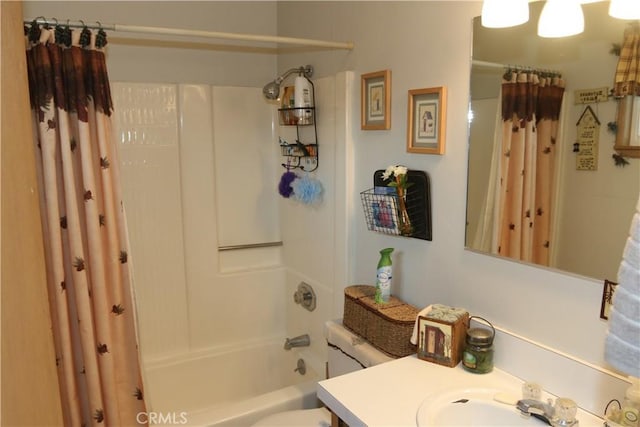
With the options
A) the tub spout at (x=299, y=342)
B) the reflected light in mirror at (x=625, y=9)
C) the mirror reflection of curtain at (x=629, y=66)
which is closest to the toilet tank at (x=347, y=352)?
the tub spout at (x=299, y=342)

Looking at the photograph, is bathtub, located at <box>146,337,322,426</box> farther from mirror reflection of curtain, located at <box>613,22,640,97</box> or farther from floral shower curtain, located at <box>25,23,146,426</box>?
mirror reflection of curtain, located at <box>613,22,640,97</box>

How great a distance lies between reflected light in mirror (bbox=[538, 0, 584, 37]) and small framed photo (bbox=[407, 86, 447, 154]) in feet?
1.19

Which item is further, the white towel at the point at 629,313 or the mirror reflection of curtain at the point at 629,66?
the mirror reflection of curtain at the point at 629,66

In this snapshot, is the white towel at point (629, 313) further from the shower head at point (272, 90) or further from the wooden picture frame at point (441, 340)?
the shower head at point (272, 90)

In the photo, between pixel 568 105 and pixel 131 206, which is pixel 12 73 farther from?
pixel 568 105

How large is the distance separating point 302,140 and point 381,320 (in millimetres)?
1181

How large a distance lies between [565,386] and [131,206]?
2.08m

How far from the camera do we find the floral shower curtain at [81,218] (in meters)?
1.66

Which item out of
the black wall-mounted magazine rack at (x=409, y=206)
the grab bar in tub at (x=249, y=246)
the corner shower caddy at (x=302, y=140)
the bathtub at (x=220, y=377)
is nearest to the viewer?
the black wall-mounted magazine rack at (x=409, y=206)

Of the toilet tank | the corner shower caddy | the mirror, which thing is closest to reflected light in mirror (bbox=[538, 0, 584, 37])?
the mirror

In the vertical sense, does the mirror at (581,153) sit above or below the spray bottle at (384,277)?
above

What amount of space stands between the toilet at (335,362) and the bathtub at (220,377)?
512 mm

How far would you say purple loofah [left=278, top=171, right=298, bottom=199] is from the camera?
2543 millimetres

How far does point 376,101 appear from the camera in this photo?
6.12 feet
